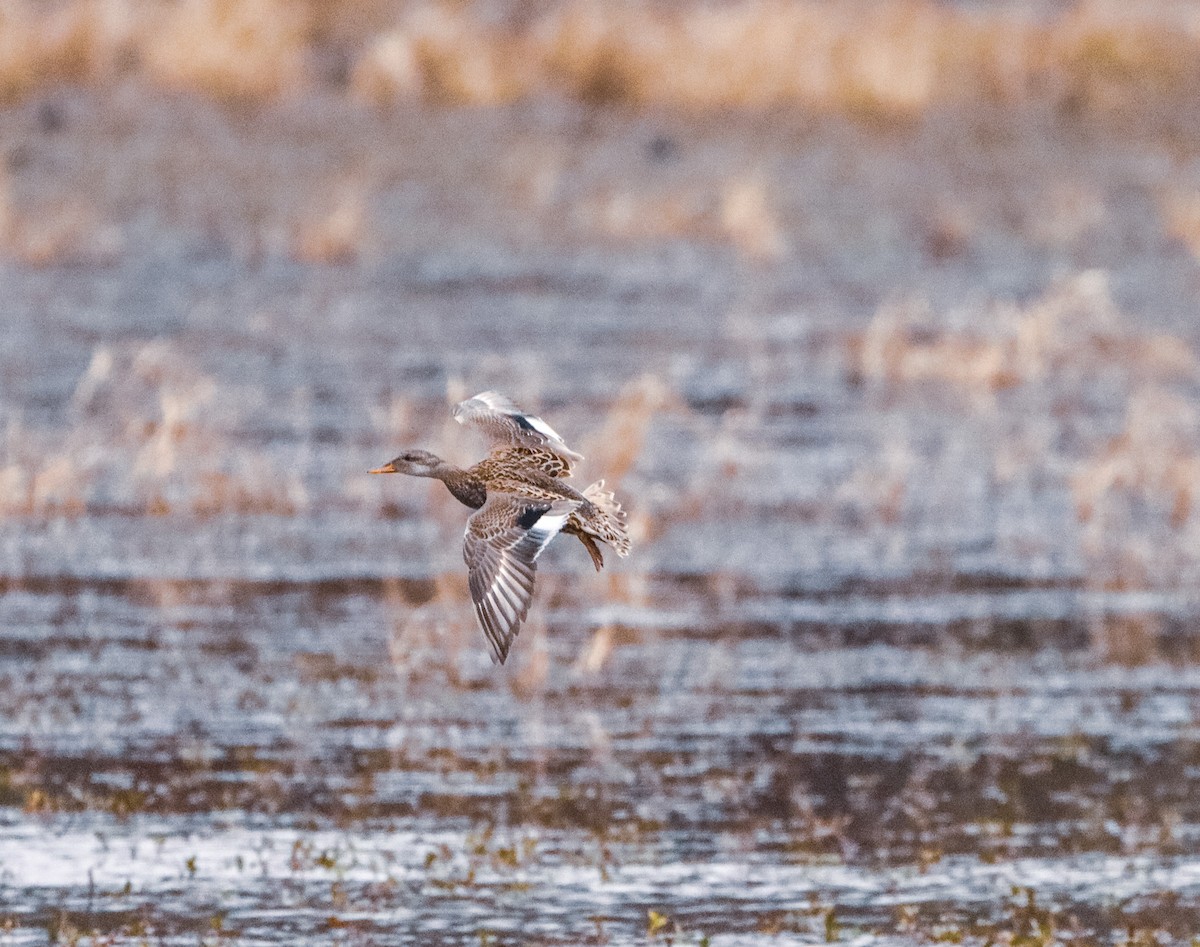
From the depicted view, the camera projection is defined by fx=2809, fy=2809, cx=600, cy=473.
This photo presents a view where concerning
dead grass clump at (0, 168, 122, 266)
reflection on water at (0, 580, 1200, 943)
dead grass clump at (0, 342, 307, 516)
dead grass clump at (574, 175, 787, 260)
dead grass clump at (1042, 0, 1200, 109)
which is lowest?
reflection on water at (0, 580, 1200, 943)

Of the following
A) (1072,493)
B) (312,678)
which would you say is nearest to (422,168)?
(1072,493)

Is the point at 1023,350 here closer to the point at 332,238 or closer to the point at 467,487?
the point at 332,238

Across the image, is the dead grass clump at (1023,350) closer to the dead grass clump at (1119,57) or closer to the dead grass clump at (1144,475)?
the dead grass clump at (1144,475)

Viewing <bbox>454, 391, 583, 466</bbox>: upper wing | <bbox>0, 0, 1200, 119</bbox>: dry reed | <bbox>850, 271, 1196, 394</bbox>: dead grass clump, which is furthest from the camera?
<bbox>0, 0, 1200, 119</bbox>: dry reed

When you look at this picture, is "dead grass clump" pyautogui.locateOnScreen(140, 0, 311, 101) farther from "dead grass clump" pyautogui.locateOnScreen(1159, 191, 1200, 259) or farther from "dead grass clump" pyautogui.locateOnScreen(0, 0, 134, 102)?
"dead grass clump" pyautogui.locateOnScreen(1159, 191, 1200, 259)

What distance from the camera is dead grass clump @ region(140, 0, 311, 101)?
91.7 feet

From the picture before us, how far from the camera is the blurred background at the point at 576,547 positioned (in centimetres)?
798

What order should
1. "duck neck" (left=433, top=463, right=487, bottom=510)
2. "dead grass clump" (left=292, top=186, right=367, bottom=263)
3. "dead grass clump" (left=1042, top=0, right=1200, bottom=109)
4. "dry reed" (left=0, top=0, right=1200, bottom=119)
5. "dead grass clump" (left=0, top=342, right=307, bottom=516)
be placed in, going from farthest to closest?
"dead grass clump" (left=1042, top=0, right=1200, bottom=109) < "dry reed" (left=0, top=0, right=1200, bottom=119) < "dead grass clump" (left=292, top=186, right=367, bottom=263) < "dead grass clump" (left=0, top=342, right=307, bottom=516) < "duck neck" (left=433, top=463, right=487, bottom=510)

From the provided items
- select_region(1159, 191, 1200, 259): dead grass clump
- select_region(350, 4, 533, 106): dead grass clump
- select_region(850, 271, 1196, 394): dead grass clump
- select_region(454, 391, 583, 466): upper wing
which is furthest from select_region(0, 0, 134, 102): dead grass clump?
select_region(454, 391, 583, 466): upper wing

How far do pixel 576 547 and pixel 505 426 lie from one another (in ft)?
17.5

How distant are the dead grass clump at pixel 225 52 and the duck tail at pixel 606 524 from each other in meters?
21.2

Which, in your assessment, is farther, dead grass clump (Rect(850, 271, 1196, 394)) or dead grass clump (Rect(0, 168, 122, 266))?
dead grass clump (Rect(0, 168, 122, 266))

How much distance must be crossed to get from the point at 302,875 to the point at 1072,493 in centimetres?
641

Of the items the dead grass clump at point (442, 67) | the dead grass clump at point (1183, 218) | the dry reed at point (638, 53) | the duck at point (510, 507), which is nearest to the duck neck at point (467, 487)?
the duck at point (510, 507)
